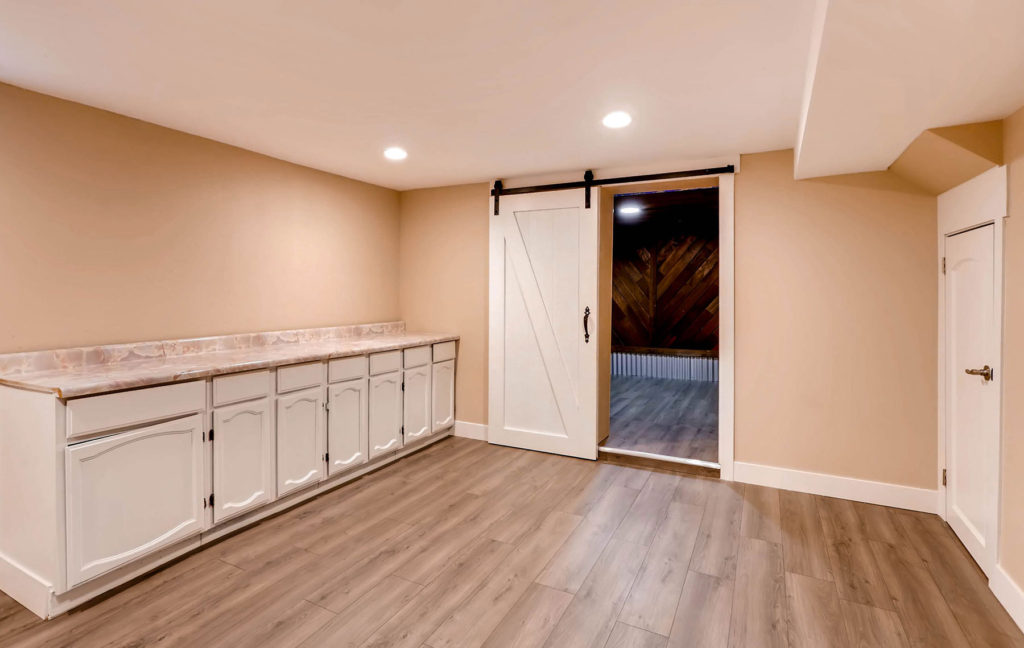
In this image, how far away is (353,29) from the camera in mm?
1871

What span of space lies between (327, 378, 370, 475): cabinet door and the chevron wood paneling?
16.0 ft

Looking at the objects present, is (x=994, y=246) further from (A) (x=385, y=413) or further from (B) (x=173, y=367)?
(B) (x=173, y=367)

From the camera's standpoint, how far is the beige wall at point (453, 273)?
4438mm

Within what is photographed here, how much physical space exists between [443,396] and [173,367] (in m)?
2.24

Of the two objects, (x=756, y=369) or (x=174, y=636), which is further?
(x=756, y=369)

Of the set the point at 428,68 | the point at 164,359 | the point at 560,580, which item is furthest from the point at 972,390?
the point at 164,359

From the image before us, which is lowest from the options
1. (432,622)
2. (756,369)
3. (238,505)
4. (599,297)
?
(432,622)

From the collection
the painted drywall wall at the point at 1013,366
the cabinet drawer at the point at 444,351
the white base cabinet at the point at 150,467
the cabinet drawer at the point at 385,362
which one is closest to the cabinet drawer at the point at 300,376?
the white base cabinet at the point at 150,467

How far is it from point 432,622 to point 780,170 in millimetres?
3396

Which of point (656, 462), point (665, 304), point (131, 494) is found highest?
point (665, 304)

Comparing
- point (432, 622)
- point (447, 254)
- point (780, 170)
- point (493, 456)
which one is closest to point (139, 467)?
point (432, 622)

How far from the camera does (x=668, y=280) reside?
7543 millimetres

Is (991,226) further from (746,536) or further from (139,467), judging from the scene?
(139,467)

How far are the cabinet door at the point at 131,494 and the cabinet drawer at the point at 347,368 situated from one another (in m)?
0.89
